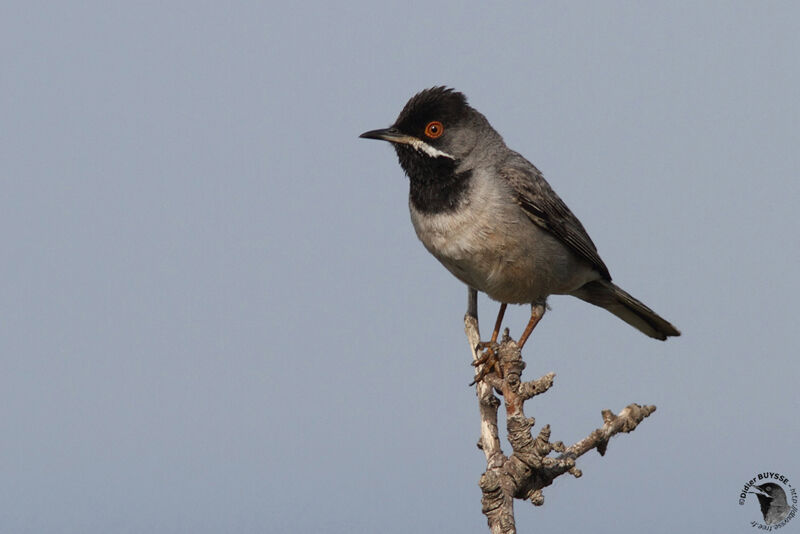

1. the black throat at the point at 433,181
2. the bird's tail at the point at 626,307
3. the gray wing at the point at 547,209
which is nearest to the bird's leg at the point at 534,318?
the gray wing at the point at 547,209

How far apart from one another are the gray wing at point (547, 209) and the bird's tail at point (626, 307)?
0.40 meters

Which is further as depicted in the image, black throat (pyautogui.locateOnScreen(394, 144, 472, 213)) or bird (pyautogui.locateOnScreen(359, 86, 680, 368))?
black throat (pyautogui.locateOnScreen(394, 144, 472, 213))

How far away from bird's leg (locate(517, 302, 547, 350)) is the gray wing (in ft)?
2.15

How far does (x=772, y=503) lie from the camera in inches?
306

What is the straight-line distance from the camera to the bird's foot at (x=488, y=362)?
27.5 ft

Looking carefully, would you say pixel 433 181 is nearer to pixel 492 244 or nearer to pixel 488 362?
pixel 492 244

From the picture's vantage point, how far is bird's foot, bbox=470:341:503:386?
837cm

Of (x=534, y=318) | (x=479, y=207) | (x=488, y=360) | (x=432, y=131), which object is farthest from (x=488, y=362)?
(x=432, y=131)

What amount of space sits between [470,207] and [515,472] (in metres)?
2.46

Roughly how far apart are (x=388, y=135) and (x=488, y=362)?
2.30 meters

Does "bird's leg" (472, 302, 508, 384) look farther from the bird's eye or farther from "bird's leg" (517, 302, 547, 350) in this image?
the bird's eye

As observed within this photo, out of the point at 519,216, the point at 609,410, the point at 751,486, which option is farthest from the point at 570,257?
the point at 751,486

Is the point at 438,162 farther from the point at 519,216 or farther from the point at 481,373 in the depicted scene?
the point at 481,373

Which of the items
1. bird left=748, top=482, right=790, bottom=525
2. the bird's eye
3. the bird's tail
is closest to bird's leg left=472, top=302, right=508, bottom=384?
the bird's tail
